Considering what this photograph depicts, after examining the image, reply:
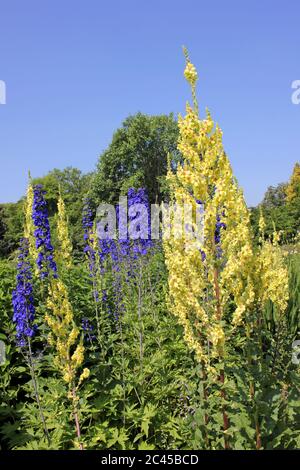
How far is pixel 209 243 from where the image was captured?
3260mm

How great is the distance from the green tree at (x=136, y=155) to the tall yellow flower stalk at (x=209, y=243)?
36.0 metres

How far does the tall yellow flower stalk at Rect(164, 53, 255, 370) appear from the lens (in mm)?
3197

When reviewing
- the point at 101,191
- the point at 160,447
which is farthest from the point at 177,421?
the point at 101,191

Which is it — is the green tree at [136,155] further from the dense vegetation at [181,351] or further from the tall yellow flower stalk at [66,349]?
the tall yellow flower stalk at [66,349]

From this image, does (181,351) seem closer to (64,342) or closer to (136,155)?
(64,342)

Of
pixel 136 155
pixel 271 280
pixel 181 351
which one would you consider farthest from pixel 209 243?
pixel 136 155

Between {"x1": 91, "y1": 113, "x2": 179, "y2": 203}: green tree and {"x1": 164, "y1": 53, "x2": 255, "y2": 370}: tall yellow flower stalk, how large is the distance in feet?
118

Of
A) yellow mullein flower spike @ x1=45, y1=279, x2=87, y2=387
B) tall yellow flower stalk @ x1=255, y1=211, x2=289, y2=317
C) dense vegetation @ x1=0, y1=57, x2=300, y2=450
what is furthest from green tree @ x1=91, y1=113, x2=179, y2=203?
yellow mullein flower spike @ x1=45, y1=279, x2=87, y2=387

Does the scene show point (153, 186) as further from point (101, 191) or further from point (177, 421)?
point (177, 421)

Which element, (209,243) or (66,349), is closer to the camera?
(209,243)

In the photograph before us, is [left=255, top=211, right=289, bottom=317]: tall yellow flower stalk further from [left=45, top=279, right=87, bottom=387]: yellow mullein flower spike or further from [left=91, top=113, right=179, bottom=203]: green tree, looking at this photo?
[left=91, top=113, right=179, bottom=203]: green tree

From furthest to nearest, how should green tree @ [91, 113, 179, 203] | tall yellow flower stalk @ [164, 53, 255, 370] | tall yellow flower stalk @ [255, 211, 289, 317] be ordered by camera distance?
green tree @ [91, 113, 179, 203] < tall yellow flower stalk @ [255, 211, 289, 317] < tall yellow flower stalk @ [164, 53, 255, 370]

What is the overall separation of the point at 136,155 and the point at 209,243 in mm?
37971
